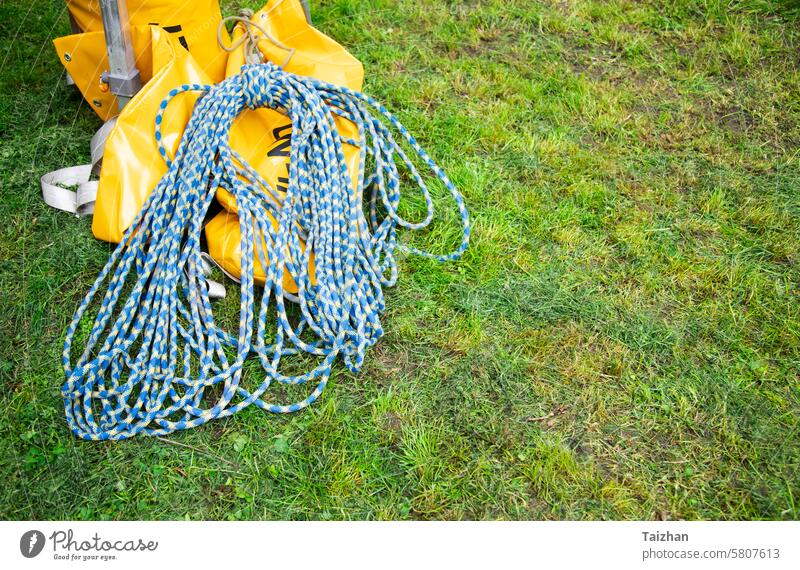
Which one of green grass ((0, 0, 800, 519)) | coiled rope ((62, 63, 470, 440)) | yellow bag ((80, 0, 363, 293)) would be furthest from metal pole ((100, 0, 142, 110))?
green grass ((0, 0, 800, 519))

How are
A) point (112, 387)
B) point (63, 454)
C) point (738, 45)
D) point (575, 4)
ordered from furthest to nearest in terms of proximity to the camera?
1. point (575, 4)
2. point (738, 45)
3. point (112, 387)
4. point (63, 454)

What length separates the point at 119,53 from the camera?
2.65 m

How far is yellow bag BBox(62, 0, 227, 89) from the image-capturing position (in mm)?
2699

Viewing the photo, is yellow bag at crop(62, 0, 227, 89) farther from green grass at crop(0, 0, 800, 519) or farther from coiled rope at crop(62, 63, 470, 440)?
green grass at crop(0, 0, 800, 519)

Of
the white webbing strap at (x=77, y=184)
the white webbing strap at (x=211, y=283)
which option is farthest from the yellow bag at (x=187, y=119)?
the white webbing strap at (x=77, y=184)

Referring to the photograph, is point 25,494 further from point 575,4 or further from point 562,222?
point 575,4

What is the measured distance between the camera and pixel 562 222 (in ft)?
9.28

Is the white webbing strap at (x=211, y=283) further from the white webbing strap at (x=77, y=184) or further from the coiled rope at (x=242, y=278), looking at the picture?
the white webbing strap at (x=77, y=184)

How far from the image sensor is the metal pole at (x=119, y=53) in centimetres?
256

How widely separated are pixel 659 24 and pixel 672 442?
7.75 ft

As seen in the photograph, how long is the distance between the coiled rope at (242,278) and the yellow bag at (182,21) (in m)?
0.30

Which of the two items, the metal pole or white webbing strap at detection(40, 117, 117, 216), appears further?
white webbing strap at detection(40, 117, 117, 216)

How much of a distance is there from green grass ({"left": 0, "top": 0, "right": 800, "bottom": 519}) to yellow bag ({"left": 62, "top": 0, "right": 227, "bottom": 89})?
41cm
